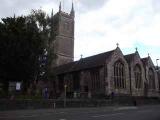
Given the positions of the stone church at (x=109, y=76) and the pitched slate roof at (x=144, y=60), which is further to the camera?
the pitched slate roof at (x=144, y=60)

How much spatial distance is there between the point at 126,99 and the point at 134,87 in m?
13.2

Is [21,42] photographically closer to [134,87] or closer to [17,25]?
[17,25]

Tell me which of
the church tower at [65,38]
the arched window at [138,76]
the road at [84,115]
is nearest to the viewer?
the road at [84,115]

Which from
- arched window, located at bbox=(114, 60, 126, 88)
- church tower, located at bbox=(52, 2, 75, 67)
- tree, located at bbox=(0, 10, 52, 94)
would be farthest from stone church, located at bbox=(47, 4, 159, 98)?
church tower, located at bbox=(52, 2, 75, 67)

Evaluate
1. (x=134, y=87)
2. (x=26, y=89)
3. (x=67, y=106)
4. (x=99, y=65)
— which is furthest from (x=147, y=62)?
(x=67, y=106)

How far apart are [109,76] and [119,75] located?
3402 millimetres

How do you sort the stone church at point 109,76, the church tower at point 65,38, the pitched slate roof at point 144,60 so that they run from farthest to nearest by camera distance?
the church tower at point 65,38 < the pitched slate roof at point 144,60 < the stone church at point 109,76

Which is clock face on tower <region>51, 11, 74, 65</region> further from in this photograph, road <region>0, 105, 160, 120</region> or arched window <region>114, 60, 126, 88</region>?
road <region>0, 105, 160, 120</region>

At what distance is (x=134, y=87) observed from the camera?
190 ft

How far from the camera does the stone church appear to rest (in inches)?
2082

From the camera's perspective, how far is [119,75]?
5531 cm

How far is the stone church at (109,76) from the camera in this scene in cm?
5288

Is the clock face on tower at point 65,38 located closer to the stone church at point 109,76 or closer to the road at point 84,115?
the stone church at point 109,76

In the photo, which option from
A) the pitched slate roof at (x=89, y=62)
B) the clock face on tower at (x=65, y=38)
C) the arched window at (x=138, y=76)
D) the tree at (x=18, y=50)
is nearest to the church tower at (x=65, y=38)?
the clock face on tower at (x=65, y=38)
